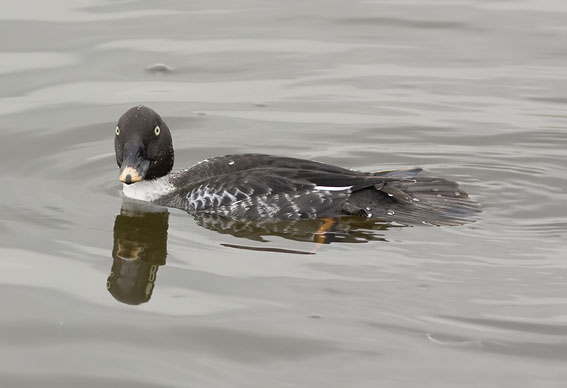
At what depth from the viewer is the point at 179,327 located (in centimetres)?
793

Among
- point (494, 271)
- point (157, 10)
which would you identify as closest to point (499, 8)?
point (157, 10)

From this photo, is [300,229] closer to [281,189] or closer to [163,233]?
[281,189]

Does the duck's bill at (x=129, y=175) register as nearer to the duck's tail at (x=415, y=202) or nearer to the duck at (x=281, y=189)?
the duck at (x=281, y=189)

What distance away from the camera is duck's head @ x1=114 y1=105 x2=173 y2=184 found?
10.6 m

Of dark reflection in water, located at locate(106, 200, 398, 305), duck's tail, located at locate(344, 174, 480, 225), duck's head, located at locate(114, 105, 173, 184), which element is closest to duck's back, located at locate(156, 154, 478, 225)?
duck's tail, located at locate(344, 174, 480, 225)

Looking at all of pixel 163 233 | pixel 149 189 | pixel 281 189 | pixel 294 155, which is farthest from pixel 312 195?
pixel 294 155

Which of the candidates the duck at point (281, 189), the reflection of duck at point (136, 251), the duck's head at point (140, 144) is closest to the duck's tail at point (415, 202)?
the duck at point (281, 189)

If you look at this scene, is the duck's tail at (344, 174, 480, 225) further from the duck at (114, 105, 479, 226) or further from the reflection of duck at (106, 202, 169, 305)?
the reflection of duck at (106, 202, 169, 305)

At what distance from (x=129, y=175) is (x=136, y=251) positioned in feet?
3.15

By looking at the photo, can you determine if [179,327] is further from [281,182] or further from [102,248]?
[281,182]

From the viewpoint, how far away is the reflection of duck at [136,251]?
8.82 m

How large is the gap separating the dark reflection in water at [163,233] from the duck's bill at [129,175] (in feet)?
1.23

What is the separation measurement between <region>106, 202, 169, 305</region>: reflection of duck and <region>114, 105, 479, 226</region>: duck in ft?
0.97

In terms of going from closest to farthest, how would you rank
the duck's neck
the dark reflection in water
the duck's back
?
the dark reflection in water < the duck's back < the duck's neck
